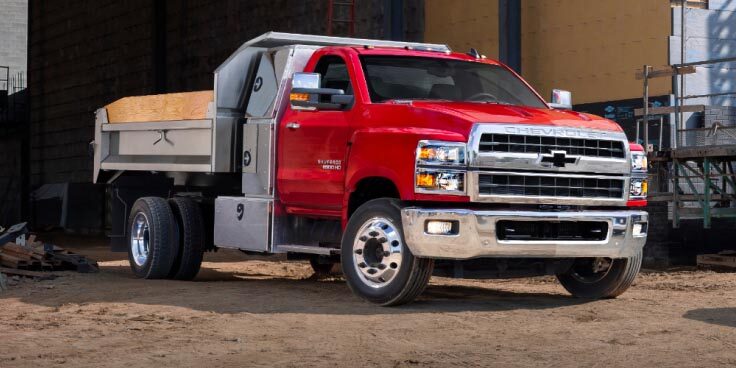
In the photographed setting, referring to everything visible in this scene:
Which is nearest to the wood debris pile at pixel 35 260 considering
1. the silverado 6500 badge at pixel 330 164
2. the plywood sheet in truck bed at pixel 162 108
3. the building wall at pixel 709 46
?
the plywood sheet in truck bed at pixel 162 108

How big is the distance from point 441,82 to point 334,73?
984 millimetres

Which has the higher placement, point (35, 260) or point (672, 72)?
point (672, 72)

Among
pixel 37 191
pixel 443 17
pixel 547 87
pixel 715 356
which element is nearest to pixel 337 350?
pixel 715 356

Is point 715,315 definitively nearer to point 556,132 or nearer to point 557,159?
point 557,159

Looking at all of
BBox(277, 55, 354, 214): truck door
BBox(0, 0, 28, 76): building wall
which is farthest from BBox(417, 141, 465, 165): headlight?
BBox(0, 0, 28, 76): building wall

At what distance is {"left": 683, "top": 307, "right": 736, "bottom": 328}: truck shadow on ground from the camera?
9484 millimetres

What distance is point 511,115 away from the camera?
10180 mm

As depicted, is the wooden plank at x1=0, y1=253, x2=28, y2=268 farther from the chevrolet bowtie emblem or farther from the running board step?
the chevrolet bowtie emblem

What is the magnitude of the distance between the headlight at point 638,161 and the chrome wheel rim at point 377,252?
2296 millimetres

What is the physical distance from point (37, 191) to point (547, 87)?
24518mm

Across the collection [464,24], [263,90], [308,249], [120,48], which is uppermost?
[120,48]

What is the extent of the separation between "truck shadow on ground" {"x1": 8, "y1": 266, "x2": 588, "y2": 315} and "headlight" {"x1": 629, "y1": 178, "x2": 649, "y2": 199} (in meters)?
1.10

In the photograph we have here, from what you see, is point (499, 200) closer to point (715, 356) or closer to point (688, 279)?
point (715, 356)

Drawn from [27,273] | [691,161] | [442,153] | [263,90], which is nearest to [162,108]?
[263,90]
